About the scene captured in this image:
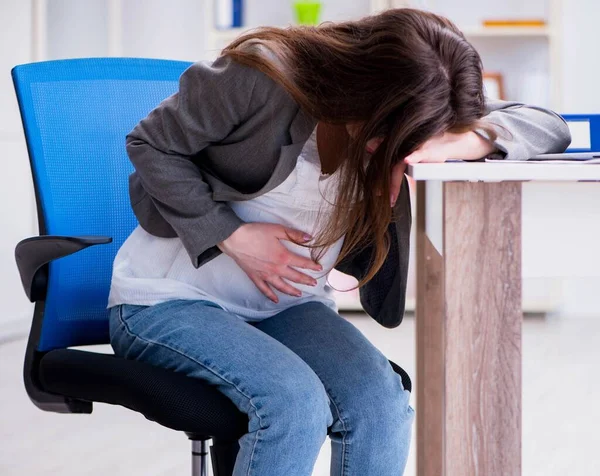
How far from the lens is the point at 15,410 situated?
236cm

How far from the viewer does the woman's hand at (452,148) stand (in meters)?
0.96

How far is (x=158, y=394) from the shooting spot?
0.95 meters

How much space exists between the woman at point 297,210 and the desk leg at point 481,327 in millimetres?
114

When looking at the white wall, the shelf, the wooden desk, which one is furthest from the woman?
the shelf

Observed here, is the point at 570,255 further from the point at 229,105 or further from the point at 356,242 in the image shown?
the point at 229,105

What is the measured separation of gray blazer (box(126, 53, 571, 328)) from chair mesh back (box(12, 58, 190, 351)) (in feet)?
0.74

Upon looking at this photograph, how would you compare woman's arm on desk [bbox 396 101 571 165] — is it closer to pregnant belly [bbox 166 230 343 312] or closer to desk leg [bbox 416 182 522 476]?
desk leg [bbox 416 182 522 476]

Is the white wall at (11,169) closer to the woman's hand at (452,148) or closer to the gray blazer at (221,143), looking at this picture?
the gray blazer at (221,143)

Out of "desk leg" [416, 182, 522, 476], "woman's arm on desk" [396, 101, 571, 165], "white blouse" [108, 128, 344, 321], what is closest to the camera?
"desk leg" [416, 182, 522, 476]

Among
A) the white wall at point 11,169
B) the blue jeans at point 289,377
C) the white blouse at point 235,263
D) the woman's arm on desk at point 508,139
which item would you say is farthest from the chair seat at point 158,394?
the white wall at point 11,169

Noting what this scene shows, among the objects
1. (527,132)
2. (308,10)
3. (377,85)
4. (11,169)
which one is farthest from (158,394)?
(308,10)

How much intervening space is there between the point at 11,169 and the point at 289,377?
2462 mm

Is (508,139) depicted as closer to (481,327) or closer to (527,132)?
(527,132)

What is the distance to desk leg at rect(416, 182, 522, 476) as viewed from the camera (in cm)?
87
